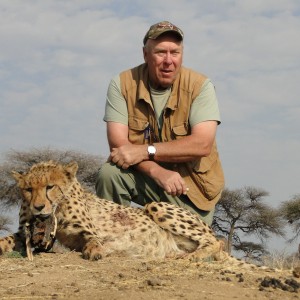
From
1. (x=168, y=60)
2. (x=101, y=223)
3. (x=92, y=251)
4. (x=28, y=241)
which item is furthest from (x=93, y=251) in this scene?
(x=168, y=60)

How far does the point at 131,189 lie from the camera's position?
5676 millimetres

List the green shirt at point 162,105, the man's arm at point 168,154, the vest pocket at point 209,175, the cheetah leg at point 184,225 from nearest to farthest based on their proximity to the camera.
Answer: the cheetah leg at point 184,225
the man's arm at point 168,154
the green shirt at point 162,105
the vest pocket at point 209,175

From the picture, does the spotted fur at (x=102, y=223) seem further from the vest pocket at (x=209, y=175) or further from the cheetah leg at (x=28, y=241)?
the vest pocket at (x=209, y=175)

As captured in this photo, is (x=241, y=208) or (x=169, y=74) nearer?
(x=169, y=74)

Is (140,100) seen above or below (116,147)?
above

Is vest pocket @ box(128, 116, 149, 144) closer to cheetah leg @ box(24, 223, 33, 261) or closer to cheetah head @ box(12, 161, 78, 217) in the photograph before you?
cheetah head @ box(12, 161, 78, 217)

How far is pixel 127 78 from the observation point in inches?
225

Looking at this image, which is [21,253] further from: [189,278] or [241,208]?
[241,208]

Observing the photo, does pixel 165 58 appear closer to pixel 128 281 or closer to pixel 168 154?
pixel 168 154

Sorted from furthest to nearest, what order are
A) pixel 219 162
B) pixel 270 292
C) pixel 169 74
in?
pixel 219 162, pixel 169 74, pixel 270 292

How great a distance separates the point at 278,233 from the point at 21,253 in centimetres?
1313

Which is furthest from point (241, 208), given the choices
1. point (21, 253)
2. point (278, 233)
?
point (21, 253)

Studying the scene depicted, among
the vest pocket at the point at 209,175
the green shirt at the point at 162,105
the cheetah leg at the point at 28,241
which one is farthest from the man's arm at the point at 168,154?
the cheetah leg at the point at 28,241

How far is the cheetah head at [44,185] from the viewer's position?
463 cm
